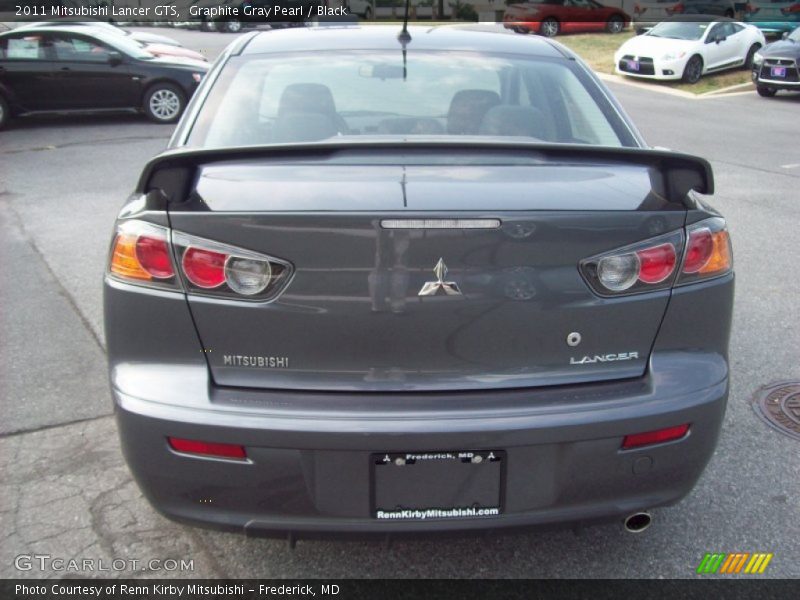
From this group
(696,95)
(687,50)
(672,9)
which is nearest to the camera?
(696,95)

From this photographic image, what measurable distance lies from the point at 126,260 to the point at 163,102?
11316mm

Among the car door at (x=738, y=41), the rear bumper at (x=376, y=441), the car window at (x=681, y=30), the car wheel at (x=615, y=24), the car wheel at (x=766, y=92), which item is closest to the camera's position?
the rear bumper at (x=376, y=441)

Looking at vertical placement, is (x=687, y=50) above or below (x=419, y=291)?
above

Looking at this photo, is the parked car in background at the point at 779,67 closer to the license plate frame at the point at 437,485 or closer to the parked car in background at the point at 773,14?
the parked car in background at the point at 773,14

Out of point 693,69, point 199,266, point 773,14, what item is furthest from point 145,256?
point 773,14

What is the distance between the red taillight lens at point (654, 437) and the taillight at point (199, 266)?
3.37 feet

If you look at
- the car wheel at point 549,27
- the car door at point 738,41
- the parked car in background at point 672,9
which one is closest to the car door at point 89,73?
the car door at point 738,41

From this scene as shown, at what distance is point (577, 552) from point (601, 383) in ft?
2.82

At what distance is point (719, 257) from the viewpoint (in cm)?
236

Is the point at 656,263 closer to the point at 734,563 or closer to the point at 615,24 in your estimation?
the point at 734,563

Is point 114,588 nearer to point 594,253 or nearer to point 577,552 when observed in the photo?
point 577,552

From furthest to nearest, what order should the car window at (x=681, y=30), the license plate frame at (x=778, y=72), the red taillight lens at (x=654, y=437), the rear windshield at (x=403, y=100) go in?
the car window at (x=681, y=30)
the license plate frame at (x=778, y=72)
the rear windshield at (x=403, y=100)
the red taillight lens at (x=654, y=437)

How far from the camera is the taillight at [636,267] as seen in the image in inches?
85.7

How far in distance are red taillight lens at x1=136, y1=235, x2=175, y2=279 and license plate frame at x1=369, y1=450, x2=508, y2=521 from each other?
29.9 inches
